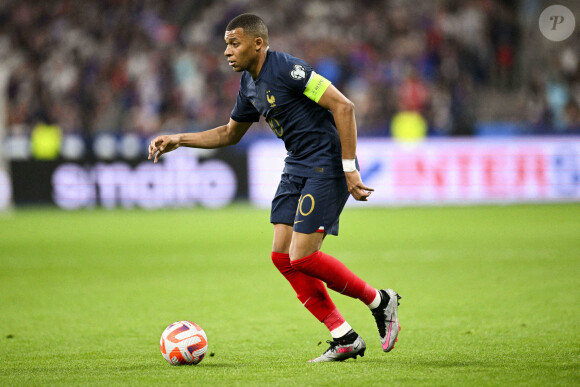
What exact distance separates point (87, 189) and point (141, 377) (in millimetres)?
12950

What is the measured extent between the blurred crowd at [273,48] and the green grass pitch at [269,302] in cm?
479

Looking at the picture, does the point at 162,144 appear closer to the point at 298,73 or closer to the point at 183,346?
the point at 298,73

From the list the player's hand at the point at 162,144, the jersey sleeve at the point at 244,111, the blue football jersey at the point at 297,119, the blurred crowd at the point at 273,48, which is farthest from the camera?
the blurred crowd at the point at 273,48

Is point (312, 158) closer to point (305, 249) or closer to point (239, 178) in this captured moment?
point (305, 249)

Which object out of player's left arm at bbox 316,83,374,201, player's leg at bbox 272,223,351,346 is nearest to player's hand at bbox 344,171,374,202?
player's left arm at bbox 316,83,374,201

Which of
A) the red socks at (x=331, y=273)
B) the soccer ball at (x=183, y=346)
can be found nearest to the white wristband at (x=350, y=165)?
the red socks at (x=331, y=273)

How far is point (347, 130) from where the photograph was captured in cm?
464

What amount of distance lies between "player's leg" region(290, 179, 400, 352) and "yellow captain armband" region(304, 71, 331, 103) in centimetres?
52

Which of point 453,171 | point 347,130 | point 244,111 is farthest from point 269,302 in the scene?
point 453,171

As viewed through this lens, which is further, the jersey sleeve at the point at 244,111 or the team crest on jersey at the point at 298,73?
the jersey sleeve at the point at 244,111

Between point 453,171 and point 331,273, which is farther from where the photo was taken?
point 453,171

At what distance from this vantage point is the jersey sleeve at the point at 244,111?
5246mm

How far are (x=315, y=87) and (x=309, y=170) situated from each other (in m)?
0.53

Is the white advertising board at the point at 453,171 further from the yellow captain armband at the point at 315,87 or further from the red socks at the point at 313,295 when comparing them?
the yellow captain armband at the point at 315,87
